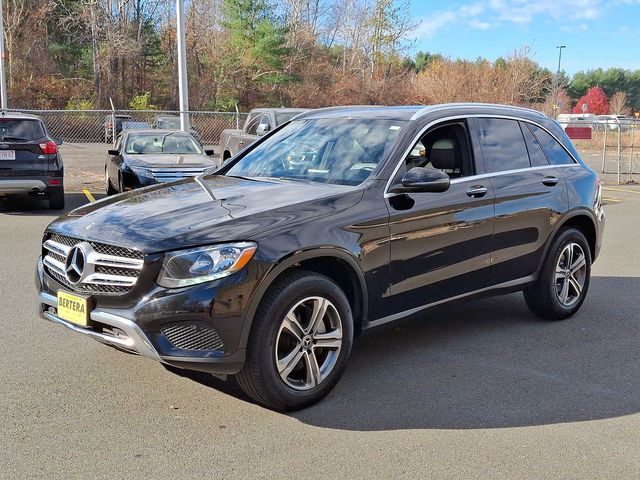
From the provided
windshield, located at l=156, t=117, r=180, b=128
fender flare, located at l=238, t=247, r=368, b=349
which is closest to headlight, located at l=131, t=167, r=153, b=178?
fender flare, located at l=238, t=247, r=368, b=349

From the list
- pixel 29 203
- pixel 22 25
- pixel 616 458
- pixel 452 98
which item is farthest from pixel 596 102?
pixel 616 458

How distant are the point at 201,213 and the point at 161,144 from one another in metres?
9.65

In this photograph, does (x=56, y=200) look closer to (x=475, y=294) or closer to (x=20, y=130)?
(x=20, y=130)

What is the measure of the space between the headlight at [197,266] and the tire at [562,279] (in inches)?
120

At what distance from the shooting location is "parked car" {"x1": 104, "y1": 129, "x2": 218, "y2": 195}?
38.2 ft

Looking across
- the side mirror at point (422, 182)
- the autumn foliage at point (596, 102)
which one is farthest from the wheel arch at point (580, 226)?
the autumn foliage at point (596, 102)

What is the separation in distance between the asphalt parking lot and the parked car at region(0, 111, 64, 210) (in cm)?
632

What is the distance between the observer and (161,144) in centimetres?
1329

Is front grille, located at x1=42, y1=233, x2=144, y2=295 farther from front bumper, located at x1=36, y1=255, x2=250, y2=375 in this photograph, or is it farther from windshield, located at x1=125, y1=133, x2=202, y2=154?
windshield, located at x1=125, y1=133, x2=202, y2=154

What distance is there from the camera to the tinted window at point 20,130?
11.5 m

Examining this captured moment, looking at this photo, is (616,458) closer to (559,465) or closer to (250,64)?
(559,465)

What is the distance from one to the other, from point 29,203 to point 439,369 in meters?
10.9

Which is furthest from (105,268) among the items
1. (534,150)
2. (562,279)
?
(562,279)

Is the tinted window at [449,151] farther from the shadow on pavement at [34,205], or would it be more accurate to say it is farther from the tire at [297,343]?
the shadow on pavement at [34,205]
